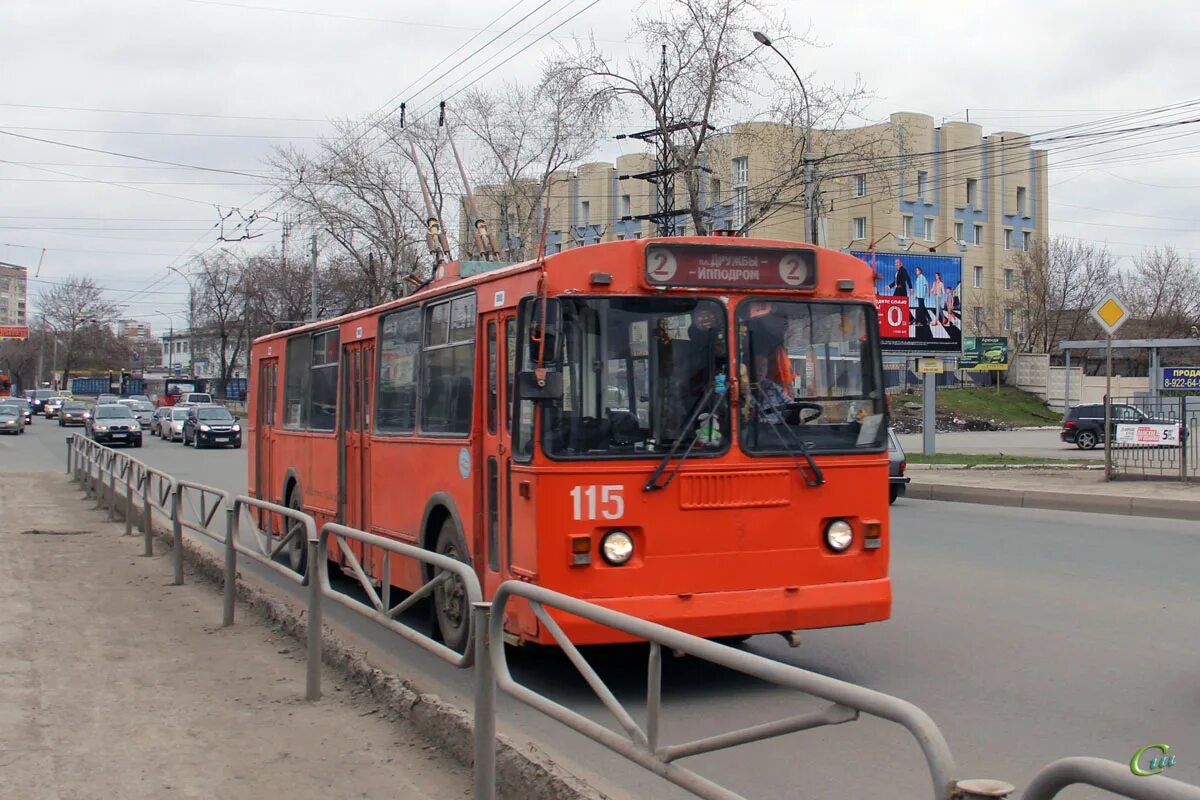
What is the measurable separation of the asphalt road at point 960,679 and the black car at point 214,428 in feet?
115

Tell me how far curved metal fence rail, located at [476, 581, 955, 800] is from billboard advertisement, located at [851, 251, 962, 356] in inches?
1040

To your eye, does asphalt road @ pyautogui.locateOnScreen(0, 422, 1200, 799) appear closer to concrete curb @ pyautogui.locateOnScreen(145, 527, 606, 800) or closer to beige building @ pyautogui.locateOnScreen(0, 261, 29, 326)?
concrete curb @ pyautogui.locateOnScreen(145, 527, 606, 800)

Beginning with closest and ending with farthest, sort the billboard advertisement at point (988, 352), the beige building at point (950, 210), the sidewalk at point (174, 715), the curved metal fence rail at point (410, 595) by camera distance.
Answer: the curved metal fence rail at point (410, 595)
the sidewalk at point (174, 715)
the billboard advertisement at point (988, 352)
the beige building at point (950, 210)

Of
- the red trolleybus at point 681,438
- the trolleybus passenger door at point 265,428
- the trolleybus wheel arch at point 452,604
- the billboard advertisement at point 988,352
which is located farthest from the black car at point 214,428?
the red trolleybus at point 681,438

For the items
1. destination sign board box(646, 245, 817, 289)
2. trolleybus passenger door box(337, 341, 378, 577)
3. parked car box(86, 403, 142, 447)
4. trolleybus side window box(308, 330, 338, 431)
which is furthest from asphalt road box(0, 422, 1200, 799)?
parked car box(86, 403, 142, 447)

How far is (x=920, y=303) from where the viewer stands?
30.9m

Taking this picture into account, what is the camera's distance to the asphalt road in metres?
5.78

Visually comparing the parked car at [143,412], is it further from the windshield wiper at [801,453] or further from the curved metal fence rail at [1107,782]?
the curved metal fence rail at [1107,782]

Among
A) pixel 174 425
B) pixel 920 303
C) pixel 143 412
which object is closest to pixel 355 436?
pixel 920 303

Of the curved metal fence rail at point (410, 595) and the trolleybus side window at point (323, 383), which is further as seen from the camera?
the trolleybus side window at point (323, 383)

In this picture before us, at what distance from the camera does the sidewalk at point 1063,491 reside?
730 inches

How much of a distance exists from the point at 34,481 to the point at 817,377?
896 inches

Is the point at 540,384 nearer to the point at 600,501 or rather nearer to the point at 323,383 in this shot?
the point at 600,501

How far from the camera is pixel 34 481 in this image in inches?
1021
